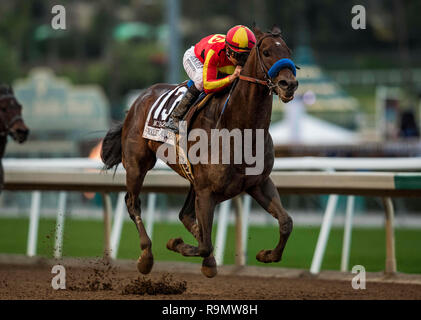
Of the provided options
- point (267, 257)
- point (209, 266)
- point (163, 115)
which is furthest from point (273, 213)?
point (163, 115)

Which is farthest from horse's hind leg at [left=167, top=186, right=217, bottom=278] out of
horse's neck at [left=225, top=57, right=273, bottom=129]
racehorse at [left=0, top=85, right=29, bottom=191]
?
racehorse at [left=0, top=85, right=29, bottom=191]

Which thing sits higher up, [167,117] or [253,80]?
[253,80]

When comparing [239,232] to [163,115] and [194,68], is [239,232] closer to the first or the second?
[163,115]

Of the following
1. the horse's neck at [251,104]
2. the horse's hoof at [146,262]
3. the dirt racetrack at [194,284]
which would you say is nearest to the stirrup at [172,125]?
the horse's neck at [251,104]

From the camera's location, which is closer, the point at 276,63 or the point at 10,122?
the point at 276,63

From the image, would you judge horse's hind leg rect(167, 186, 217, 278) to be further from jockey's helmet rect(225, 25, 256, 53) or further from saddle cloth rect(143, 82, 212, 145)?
jockey's helmet rect(225, 25, 256, 53)

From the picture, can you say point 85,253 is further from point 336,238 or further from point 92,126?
point 92,126

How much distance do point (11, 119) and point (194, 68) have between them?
306cm

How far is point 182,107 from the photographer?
659 centimetres

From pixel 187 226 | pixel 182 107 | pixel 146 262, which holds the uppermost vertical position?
pixel 182 107

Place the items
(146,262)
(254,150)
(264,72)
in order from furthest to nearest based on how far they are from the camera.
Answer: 1. (146,262)
2. (254,150)
3. (264,72)

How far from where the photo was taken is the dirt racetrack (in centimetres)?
638

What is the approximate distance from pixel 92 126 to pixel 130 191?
20.7m
